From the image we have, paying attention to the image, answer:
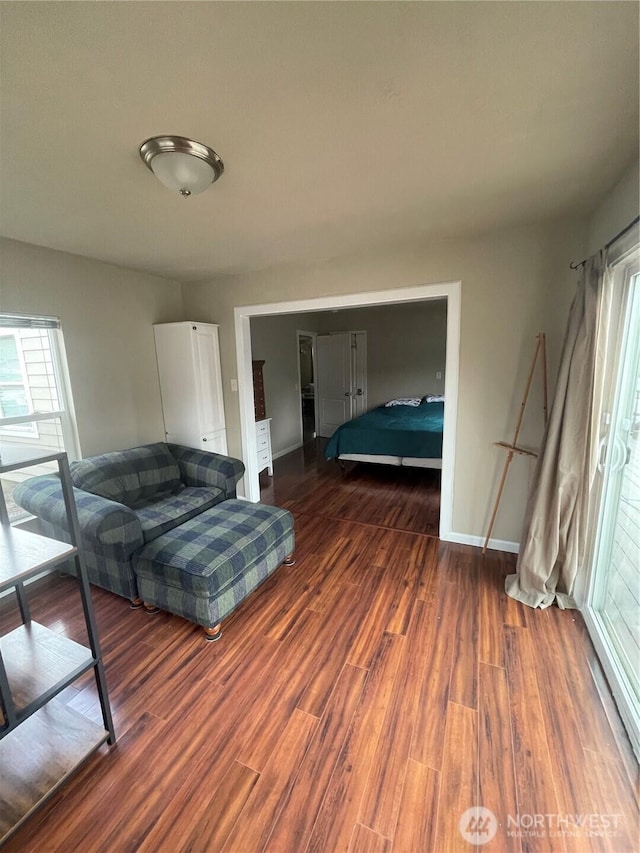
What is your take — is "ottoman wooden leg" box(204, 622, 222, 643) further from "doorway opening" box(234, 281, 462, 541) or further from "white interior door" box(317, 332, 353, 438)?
"white interior door" box(317, 332, 353, 438)

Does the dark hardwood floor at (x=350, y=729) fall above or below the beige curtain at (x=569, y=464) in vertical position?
below

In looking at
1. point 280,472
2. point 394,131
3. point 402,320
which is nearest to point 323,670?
point 394,131

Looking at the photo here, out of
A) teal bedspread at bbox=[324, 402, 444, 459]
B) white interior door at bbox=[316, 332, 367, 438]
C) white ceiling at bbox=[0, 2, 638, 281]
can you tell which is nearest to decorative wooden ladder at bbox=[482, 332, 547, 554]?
white ceiling at bbox=[0, 2, 638, 281]

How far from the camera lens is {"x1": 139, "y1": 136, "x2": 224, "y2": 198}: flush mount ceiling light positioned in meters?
1.35

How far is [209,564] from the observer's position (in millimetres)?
1906

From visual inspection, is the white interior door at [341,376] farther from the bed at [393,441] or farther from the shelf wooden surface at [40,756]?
the shelf wooden surface at [40,756]

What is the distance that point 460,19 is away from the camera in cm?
90

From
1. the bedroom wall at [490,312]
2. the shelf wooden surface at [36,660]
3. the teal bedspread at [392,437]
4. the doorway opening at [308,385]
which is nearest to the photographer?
the shelf wooden surface at [36,660]

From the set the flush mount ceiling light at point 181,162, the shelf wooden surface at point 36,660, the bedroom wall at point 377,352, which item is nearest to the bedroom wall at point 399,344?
the bedroom wall at point 377,352

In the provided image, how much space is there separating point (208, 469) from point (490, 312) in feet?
8.40

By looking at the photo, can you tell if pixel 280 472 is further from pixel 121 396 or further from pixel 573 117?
pixel 573 117

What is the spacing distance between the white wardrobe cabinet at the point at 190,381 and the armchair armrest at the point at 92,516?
4.21 feet

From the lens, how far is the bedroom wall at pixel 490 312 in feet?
7.70

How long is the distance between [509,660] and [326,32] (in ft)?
8.49
